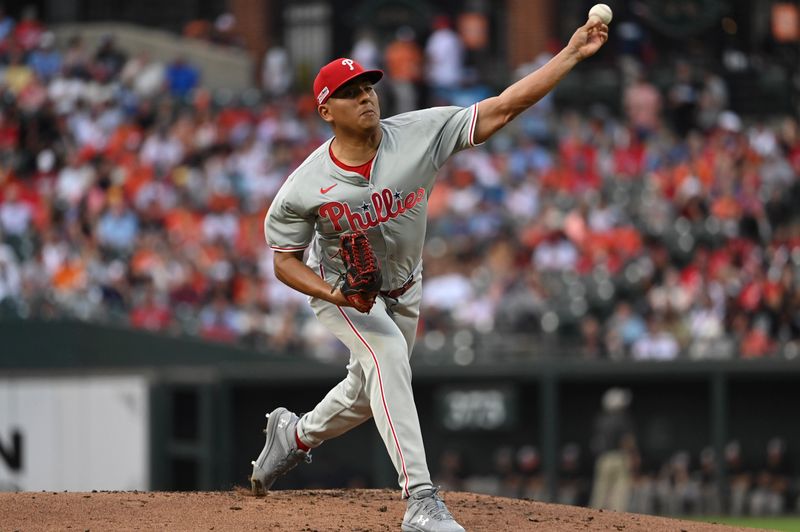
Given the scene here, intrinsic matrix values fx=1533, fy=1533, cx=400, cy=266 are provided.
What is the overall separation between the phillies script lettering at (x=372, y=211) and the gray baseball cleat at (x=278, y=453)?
114 cm

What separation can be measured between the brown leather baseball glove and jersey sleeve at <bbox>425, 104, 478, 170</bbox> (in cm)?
50

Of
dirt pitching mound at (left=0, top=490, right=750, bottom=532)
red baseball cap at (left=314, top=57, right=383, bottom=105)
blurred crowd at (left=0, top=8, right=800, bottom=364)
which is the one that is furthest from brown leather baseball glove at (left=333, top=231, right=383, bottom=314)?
blurred crowd at (left=0, top=8, right=800, bottom=364)

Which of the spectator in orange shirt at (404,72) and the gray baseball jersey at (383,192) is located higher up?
the spectator in orange shirt at (404,72)

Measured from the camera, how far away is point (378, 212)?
5973 millimetres

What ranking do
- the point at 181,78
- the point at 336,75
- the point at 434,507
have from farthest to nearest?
the point at 181,78 → the point at 336,75 → the point at 434,507

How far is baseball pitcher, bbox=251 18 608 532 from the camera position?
228 inches

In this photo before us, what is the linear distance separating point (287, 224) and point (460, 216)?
965 centimetres

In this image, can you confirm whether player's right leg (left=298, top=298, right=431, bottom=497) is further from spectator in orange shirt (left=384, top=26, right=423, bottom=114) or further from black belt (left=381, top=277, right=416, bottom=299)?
spectator in orange shirt (left=384, top=26, right=423, bottom=114)

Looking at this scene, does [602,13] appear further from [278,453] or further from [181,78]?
[181,78]

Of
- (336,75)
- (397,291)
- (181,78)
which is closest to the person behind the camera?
(336,75)

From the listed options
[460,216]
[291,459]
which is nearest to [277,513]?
[291,459]

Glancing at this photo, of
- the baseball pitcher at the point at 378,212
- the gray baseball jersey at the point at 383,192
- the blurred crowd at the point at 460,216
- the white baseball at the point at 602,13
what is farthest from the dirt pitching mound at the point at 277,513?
the blurred crowd at the point at 460,216

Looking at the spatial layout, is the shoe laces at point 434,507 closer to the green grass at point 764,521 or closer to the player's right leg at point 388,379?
the player's right leg at point 388,379

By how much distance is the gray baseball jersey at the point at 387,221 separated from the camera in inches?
234
